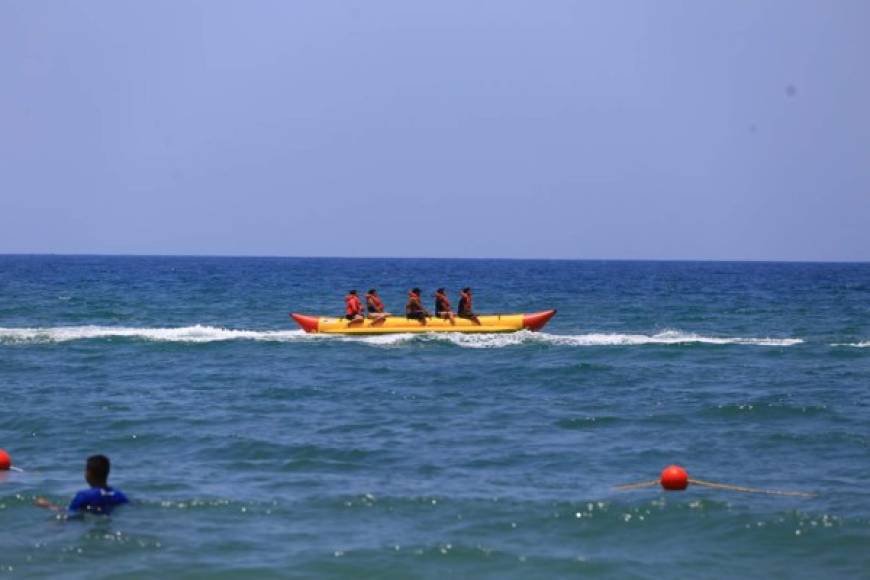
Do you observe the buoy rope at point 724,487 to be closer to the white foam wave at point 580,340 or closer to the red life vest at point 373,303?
the white foam wave at point 580,340

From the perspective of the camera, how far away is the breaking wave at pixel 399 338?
88.3 feet

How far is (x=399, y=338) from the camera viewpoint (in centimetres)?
2705

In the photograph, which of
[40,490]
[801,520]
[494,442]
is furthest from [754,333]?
[40,490]

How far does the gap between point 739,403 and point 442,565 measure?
931 centimetres

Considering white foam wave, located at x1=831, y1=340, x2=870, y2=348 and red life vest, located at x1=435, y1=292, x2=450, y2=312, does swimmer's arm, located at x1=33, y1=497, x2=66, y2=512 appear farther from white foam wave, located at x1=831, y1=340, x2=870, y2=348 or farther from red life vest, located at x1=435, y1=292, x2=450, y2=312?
white foam wave, located at x1=831, y1=340, x2=870, y2=348

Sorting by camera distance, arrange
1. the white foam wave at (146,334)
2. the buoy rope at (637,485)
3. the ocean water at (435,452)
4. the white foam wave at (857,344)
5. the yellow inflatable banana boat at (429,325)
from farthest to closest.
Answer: the white foam wave at (146,334) → the yellow inflatable banana boat at (429,325) → the white foam wave at (857,344) → the buoy rope at (637,485) → the ocean water at (435,452)

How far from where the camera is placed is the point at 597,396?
1855 cm

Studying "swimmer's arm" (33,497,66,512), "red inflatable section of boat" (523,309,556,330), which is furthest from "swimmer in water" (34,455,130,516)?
"red inflatable section of boat" (523,309,556,330)

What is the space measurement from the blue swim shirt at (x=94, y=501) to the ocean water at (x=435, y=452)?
97 millimetres

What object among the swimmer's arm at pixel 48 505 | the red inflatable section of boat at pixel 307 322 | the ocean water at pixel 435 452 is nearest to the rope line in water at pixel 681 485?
the ocean water at pixel 435 452

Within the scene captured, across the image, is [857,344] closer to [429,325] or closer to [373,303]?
[429,325]

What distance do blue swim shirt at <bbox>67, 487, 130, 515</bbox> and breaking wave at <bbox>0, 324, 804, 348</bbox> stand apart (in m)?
16.3

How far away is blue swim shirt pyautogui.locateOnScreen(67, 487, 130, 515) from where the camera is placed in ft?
33.3

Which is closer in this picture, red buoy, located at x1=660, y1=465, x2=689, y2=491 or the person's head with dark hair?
the person's head with dark hair
